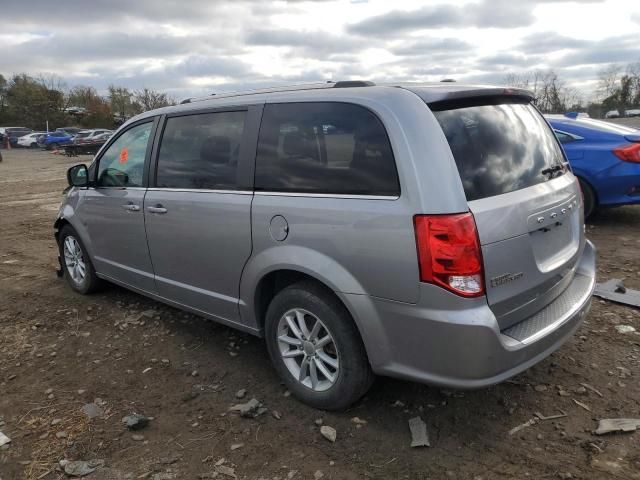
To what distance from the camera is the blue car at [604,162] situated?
6711 millimetres

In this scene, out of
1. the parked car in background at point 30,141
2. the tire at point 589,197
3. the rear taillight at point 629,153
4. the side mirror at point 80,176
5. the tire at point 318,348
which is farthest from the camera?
the parked car in background at point 30,141

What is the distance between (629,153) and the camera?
6703 millimetres

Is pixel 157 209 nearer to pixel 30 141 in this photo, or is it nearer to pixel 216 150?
pixel 216 150

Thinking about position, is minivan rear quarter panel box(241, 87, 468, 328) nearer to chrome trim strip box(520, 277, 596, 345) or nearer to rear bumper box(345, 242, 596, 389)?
rear bumper box(345, 242, 596, 389)

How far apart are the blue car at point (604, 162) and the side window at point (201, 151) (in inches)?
205

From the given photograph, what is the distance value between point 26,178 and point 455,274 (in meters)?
21.6

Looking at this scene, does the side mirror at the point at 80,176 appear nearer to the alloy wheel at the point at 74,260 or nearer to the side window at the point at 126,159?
the side window at the point at 126,159

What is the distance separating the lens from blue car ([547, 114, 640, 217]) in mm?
6711

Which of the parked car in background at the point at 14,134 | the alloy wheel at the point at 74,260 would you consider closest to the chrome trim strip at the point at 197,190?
the alloy wheel at the point at 74,260

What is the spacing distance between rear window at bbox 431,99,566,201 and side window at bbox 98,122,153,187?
2519mm

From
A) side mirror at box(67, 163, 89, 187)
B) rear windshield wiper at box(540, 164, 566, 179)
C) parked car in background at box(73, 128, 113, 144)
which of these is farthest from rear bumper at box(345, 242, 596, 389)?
parked car in background at box(73, 128, 113, 144)

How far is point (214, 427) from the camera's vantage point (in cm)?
309

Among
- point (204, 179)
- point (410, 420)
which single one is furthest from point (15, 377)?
point (410, 420)

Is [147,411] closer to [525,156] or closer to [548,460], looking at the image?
[548,460]
